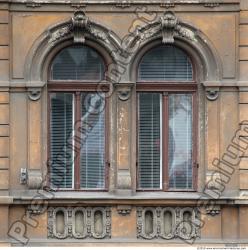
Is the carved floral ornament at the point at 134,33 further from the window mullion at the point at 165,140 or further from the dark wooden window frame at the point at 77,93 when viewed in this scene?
the window mullion at the point at 165,140

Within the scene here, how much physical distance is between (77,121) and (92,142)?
431mm

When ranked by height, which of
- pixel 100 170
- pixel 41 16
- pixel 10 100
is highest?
pixel 41 16

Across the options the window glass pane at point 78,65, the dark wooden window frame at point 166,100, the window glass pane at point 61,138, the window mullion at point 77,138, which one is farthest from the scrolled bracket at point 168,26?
the window glass pane at point 61,138

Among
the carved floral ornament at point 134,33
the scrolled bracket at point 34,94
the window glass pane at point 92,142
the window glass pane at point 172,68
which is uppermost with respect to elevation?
the carved floral ornament at point 134,33

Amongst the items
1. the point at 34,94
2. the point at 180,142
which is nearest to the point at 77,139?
the point at 34,94

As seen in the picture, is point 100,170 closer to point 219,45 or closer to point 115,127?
point 115,127

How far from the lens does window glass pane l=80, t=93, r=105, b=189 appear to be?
16016 mm

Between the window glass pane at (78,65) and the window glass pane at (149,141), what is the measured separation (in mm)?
866

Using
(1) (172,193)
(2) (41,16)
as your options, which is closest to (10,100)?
(2) (41,16)

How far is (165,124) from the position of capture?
1606 centimetres

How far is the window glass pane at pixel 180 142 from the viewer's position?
632 inches

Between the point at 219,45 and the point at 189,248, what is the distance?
3359 millimetres

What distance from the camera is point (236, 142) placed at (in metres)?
15.8

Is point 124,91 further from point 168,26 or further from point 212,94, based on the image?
point 212,94
